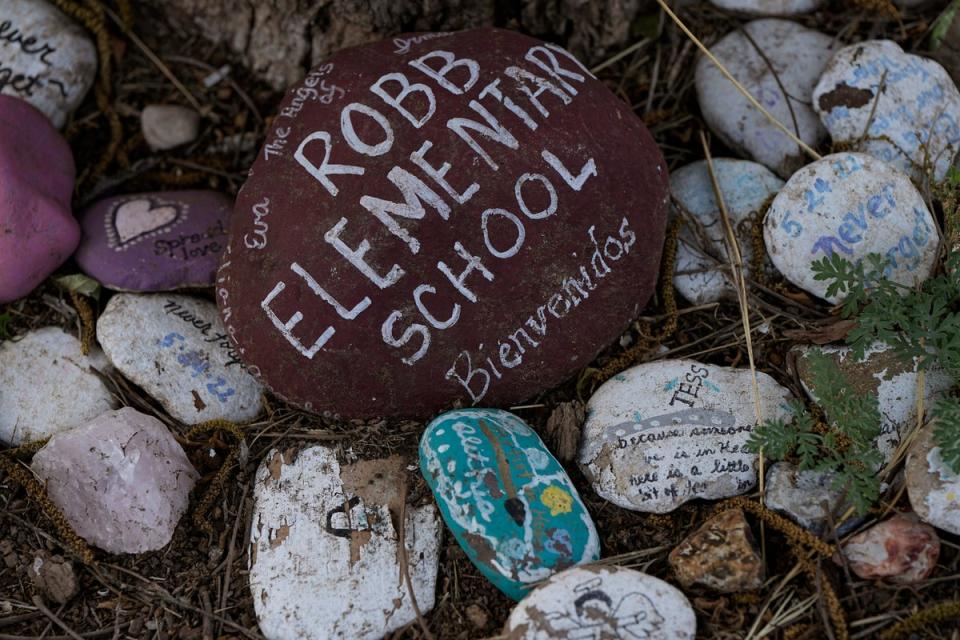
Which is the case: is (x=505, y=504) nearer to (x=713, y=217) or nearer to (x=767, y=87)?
(x=713, y=217)

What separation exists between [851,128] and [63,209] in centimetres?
220

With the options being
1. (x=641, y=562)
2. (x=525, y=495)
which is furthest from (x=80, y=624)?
(x=641, y=562)

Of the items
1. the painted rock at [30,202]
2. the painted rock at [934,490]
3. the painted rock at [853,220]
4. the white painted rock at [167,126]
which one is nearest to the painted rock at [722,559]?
the painted rock at [934,490]

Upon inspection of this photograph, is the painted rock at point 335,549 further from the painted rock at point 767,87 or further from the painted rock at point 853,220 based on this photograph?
the painted rock at point 767,87

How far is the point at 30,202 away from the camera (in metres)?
2.42

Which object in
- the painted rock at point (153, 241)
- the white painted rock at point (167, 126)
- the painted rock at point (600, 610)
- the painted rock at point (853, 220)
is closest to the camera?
the painted rock at point (600, 610)

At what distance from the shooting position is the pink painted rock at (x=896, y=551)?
1950 millimetres

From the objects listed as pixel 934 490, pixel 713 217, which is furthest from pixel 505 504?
pixel 713 217

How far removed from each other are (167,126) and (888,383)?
2.19 meters

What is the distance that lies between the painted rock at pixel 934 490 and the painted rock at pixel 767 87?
3.26ft

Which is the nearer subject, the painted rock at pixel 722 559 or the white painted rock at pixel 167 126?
the painted rock at pixel 722 559

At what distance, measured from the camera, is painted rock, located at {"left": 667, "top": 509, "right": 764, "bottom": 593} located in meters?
1.98

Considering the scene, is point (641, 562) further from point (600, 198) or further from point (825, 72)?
point (825, 72)

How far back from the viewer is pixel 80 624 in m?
2.12
